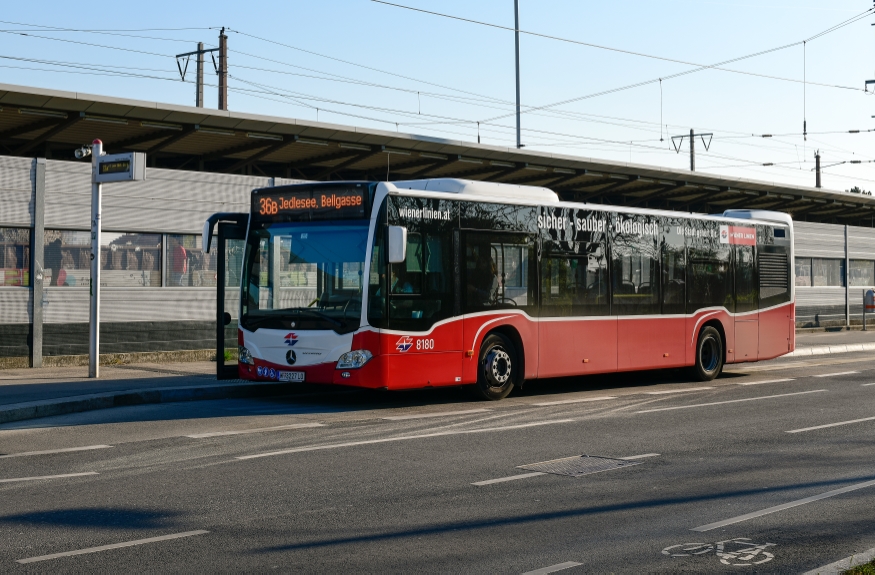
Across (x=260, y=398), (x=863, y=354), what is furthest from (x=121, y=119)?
(x=863, y=354)

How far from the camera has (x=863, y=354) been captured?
90.5ft

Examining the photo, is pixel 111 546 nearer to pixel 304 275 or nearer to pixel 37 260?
pixel 304 275

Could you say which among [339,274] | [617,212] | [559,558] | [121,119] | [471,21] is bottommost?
[559,558]

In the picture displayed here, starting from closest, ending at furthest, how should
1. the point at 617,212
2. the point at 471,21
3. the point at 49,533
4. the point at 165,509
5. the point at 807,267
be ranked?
1. the point at 49,533
2. the point at 165,509
3. the point at 617,212
4. the point at 471,21
5. the point at 807,267

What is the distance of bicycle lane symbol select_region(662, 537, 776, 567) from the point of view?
6168 mm

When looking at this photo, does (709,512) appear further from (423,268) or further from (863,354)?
(863,354)

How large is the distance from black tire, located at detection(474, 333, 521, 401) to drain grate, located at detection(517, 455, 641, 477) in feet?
15.9

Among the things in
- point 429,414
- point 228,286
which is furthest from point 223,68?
point 429,414

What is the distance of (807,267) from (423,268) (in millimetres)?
33065

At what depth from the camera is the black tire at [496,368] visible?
1483 cm

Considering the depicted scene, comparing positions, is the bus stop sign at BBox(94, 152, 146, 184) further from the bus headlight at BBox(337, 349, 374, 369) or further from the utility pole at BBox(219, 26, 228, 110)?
the utility pole at BBox(219, 26, 228, 110)

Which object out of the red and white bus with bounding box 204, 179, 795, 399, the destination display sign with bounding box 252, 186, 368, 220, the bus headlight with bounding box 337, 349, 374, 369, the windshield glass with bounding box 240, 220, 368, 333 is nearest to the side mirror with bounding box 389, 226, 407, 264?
the red and white bus with bounding box 204, 179, 795, 399

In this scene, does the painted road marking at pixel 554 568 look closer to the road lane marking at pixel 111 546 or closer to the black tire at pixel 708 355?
the road lane marking at pixel 111 546

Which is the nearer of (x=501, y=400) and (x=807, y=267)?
(x=501, y=400)
